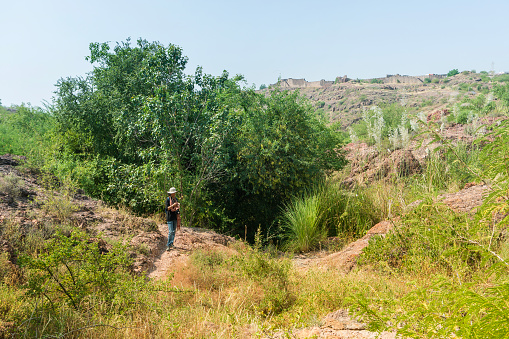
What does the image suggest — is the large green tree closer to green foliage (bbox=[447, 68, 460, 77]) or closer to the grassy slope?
the grassy slope

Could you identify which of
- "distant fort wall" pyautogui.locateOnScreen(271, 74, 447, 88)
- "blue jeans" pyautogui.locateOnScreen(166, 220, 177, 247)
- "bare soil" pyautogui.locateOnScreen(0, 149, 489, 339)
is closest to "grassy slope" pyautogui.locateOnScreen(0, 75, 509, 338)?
"bare soil" pyautogui.locateOnScreen(0, 149, 489, 339)

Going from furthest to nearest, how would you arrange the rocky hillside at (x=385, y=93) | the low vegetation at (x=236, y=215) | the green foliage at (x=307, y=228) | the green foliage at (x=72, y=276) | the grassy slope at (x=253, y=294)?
the rocky hillside at (x=385, y=93)
the green foliage at (x=307, y=228)
the green foliage at (x=72, y=276)
the grassy slope at (x=253, y=294)
the low vegetation at (x=236, y=215)

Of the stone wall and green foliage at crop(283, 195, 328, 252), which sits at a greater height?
the stone wall

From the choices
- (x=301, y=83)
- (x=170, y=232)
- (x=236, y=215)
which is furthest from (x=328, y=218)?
(x=301, y=83)

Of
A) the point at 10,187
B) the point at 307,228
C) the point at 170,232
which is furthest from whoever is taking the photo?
the point at 307,228

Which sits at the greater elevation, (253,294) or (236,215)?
(253,294)

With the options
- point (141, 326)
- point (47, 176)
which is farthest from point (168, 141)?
point (141, 326)

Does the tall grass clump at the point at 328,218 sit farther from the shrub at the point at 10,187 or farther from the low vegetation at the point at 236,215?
the shrub at the point at 10,187

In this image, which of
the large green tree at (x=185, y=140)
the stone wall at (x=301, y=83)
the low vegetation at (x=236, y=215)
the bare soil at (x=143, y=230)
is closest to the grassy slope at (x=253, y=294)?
the low vegetation at (x=236, y=215)

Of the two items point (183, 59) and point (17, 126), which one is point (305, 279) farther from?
point (17, 126)

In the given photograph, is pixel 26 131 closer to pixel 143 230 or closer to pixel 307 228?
pixel 143 230

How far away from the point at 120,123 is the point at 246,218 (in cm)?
514

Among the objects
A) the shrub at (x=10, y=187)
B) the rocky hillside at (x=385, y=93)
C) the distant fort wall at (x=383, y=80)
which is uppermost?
the distant fort wall at (x=383, y=80)

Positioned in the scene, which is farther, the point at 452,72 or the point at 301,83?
the point at 301,83
